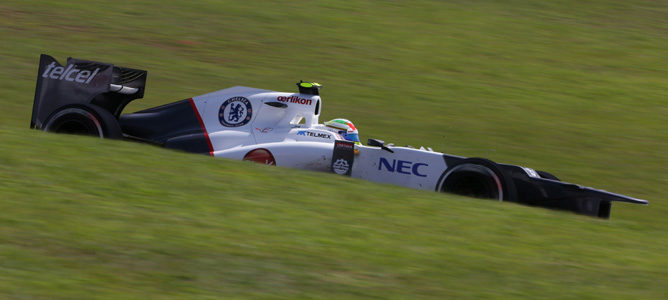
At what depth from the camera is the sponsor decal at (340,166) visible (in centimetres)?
898

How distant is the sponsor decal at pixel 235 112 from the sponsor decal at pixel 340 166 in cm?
133

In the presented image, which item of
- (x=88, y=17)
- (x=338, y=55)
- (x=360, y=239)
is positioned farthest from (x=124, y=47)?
(x=360, y=239)

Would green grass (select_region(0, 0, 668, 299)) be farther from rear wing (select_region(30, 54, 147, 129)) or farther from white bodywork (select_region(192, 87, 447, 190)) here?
rear wing (select_region(30, 54, 147, 129))

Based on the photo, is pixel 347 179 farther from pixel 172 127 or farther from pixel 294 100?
pixel 172 127

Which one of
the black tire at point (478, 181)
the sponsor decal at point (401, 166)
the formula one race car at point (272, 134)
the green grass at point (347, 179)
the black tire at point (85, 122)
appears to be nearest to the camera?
the green grass at point (347, 179)

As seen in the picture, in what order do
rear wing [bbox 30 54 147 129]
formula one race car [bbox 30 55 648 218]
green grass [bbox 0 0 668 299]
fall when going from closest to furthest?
green grass [bbox 0 0 668 299], formula one race car [bbox 30 55 648 218], rear wing [bbox 30 54 147 129]

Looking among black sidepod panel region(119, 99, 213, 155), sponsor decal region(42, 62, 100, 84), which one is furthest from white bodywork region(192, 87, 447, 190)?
sponsor decal region(42, 62, 100, 84)

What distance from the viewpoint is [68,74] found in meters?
10.1

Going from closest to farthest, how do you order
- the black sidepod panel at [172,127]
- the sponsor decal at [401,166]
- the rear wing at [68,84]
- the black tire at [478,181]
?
the black tire at [478,181], the sponsor decal at [401,166], the black sidepod panel at [172,127], the rear wing at [68,84]

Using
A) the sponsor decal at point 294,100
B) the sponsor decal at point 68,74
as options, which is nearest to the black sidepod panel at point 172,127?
the sponsor decal at point 68,74

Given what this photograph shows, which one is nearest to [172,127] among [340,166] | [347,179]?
[340,166]

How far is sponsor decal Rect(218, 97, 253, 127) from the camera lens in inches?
379

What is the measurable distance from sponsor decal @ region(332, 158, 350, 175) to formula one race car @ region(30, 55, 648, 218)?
11mm

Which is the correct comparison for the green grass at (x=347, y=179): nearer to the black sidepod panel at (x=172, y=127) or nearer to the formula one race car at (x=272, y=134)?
the formula one race car at (x=272, y=134)
